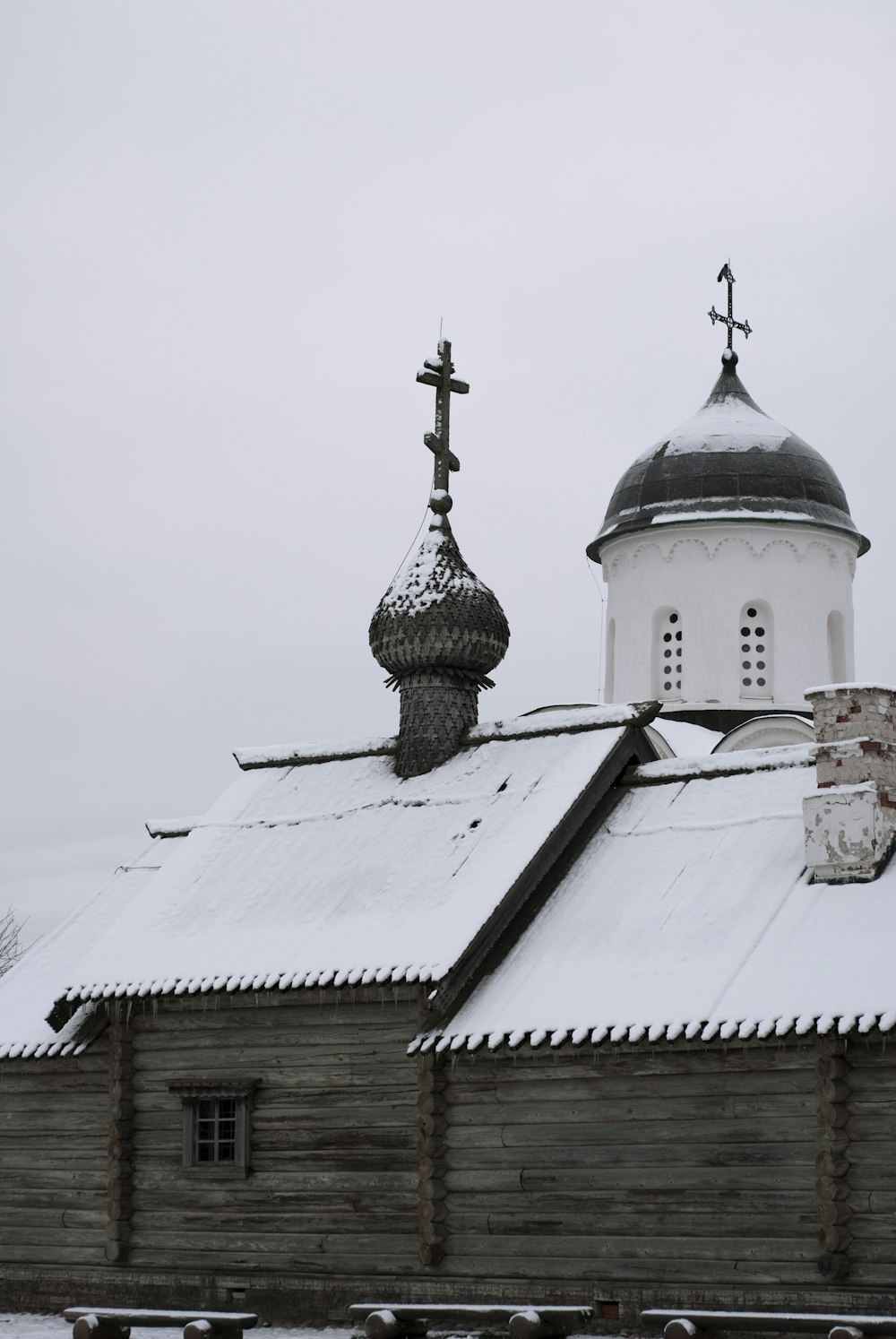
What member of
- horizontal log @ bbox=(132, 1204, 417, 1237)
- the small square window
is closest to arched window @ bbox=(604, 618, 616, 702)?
the small square window

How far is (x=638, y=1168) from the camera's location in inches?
603

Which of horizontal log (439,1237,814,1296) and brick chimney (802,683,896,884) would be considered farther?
brick chimney (802,683,896,884)

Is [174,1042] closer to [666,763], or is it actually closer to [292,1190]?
[292,1190]

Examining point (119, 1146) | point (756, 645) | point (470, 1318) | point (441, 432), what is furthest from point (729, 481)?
point (470, 1318)

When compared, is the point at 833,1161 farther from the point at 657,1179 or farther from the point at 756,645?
the point at 756,645

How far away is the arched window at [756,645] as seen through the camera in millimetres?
25891

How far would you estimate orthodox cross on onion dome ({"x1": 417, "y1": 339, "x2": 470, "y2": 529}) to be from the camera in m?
21.2

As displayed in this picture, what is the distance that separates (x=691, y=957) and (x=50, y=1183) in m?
7.10

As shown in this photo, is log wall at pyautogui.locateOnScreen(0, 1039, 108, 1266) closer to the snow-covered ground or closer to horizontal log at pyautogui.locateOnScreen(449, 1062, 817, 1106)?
the snow-covered ground

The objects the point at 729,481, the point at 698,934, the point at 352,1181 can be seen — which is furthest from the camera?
the point at 729,481

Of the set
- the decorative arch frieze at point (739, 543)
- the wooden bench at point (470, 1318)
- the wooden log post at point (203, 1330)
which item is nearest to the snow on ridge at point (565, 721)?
the wooden bench at point (470, 1318)

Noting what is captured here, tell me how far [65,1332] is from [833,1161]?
657cm

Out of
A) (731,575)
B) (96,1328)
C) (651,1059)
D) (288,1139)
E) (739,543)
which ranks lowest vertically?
(96,1328)

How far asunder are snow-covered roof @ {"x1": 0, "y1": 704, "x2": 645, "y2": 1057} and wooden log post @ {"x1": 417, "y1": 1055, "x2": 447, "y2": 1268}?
0.91 metres
